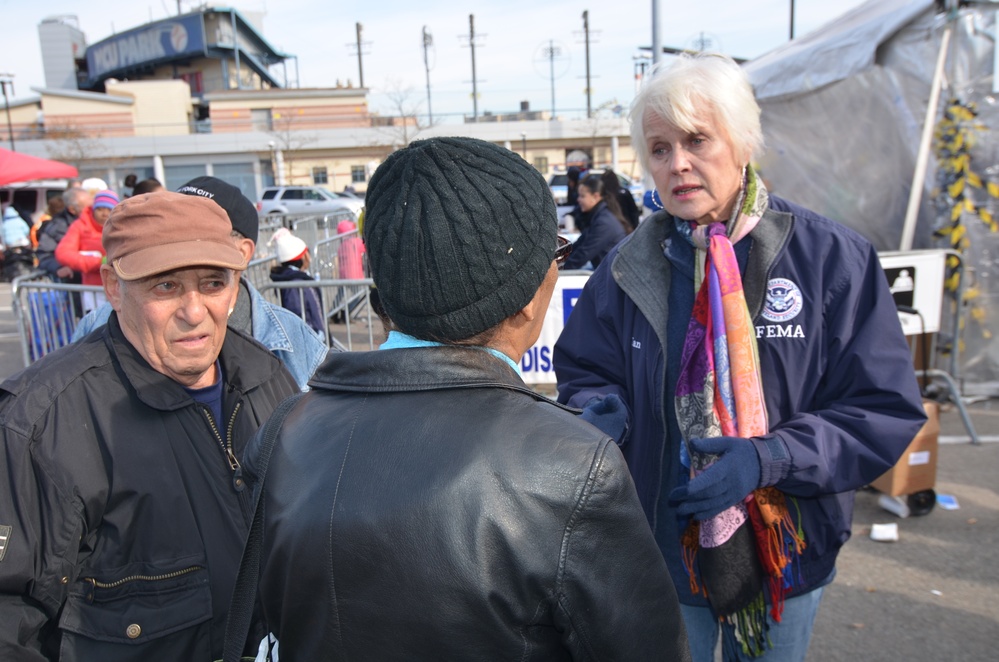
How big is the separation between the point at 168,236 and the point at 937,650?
3.50m

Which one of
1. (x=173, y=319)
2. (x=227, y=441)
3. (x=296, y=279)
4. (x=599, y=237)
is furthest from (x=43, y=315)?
(x=227, y=441)

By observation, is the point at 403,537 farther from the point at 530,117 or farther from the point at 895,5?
the point at 530,117

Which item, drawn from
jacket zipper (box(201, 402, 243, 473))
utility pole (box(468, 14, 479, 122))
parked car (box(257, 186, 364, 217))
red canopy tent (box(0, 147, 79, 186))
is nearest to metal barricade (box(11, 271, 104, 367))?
jacket zipper (box(201, 402, 243, 473))

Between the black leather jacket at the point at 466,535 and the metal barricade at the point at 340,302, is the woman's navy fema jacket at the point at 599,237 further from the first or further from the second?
the black leather jacket at the point at 466,535

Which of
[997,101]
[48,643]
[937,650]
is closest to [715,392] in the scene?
[48,643]

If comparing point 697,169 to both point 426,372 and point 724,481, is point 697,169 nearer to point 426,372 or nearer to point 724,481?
point 724,481

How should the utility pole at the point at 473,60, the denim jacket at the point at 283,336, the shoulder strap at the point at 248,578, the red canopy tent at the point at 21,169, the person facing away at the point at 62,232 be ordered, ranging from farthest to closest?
the utility pole at the point at 473,60, the red canopy tent at the point at 21,169, the person facing away at the point at 62,232, the denim jacket at the point at 283,336, the shoulder strap at the point at 248,578

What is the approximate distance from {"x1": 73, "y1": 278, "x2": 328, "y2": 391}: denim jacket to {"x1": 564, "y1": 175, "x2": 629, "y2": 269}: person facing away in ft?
15.7

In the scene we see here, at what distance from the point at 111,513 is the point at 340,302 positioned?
5.96 m

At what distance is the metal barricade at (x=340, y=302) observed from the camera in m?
5.79

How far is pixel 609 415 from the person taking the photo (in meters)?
1.80

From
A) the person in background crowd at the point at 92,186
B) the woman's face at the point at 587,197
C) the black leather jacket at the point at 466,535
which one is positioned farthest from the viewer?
the person in background crowd at the point at 92,186

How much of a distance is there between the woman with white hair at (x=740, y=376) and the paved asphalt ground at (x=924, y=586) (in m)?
1.64

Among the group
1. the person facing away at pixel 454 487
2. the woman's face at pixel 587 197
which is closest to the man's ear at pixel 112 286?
the person facing away at pixel 454 487
